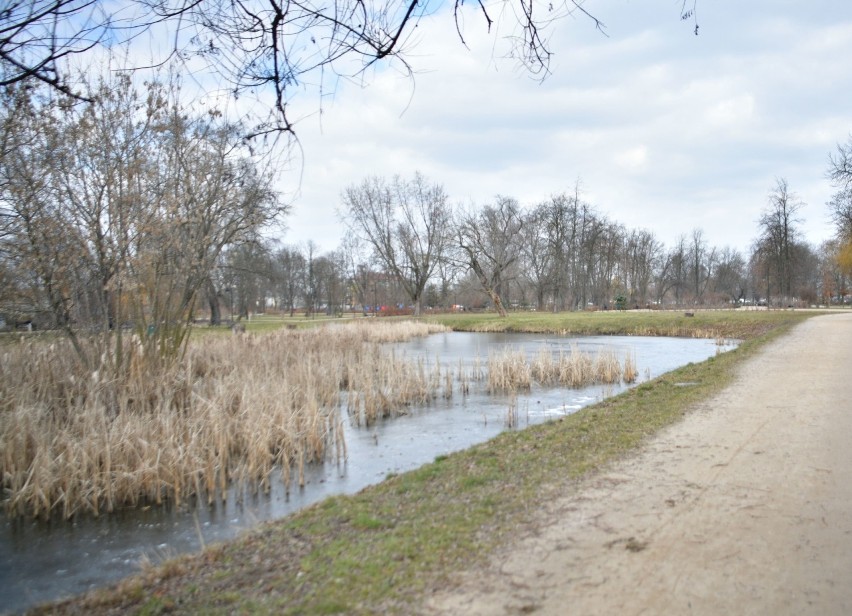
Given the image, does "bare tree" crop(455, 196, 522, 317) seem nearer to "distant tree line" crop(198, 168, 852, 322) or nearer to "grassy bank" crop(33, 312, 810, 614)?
"distant tree line" crop(198, 168, 852, 322)

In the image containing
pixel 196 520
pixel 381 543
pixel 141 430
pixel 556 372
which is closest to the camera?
pixel 381 543

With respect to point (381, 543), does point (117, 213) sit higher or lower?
higher

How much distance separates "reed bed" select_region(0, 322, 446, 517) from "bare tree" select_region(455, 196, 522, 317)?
30530mm

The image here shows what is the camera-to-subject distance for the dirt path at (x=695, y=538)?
3088 millimetres

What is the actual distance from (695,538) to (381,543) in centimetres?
209

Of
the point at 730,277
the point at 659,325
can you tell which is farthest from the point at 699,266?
the point at 659,325

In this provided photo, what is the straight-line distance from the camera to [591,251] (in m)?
53.3

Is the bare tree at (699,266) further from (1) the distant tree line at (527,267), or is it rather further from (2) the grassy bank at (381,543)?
Result: (2) the grassy bank at (381,543)

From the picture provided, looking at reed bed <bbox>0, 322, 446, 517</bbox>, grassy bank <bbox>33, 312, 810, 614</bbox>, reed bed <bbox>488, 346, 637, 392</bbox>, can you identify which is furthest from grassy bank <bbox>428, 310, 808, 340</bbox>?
grassy bank <bbox>33, 312, 810, 614</bbox>

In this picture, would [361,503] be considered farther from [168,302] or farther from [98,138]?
[98,138]

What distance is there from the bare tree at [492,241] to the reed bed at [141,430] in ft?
100

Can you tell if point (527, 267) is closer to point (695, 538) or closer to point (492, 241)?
point (492, 241)

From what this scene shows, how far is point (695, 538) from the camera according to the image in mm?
3805

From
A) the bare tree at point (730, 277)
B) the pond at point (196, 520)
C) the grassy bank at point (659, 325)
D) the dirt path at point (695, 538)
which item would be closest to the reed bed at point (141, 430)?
the pond at point (196, 520)
